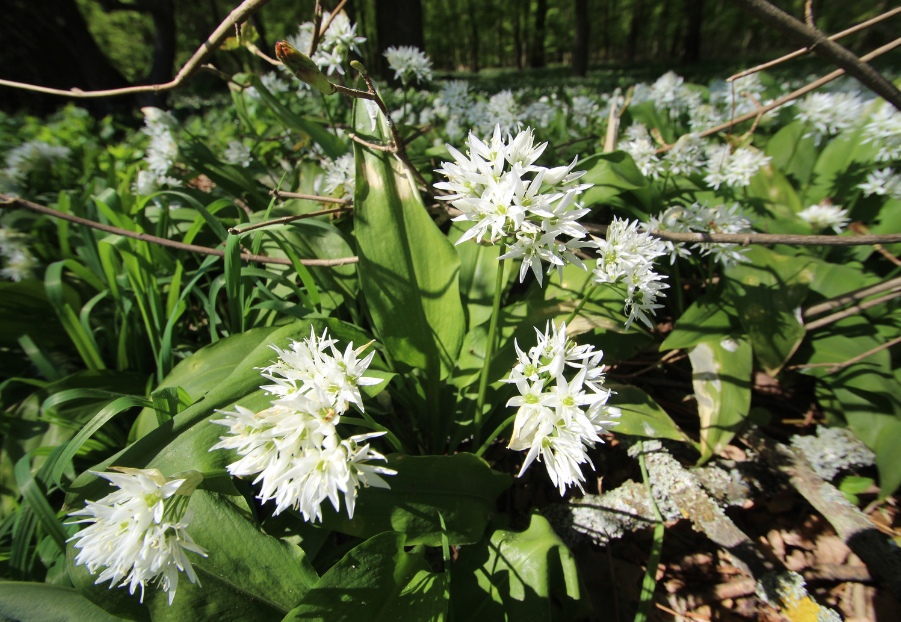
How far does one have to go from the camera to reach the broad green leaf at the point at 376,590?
1.03 m

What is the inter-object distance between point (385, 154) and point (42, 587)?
1764mm

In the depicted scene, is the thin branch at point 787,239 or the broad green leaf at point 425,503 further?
the thin branch at point 787,239

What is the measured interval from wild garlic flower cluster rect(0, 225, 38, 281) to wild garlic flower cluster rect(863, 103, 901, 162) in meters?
4.91

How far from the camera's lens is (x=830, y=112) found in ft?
8.11

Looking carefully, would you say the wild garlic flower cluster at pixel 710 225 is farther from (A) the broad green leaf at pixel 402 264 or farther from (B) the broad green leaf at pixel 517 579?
(B) the broad green leaf at pixel 517 579

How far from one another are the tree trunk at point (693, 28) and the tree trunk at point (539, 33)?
7514mm

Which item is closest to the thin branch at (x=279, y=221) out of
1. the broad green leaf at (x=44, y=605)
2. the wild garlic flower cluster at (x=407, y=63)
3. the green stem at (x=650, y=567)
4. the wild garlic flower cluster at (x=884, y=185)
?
the wild garlic flower cluster at (x=407, y=63)

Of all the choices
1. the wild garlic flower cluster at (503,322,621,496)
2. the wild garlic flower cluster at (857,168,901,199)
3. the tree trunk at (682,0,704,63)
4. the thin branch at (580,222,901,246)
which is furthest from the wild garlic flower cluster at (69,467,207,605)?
the tree trunk at (682,0,704,63)

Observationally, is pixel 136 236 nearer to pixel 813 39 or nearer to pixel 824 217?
pixel 813 39

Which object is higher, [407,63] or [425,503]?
[407,63]

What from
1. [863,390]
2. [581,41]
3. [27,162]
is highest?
[581,41]

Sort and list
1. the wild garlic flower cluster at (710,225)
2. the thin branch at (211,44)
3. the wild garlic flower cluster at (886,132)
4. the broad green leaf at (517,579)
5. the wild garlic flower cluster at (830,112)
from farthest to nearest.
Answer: the wild garlic flower cluster at (830,112), the wild garlic flower cluster at (886,132), the wild garlic flower cluster at (710,225), the thin branch at (211,44), the broad green leaf at (517,579)

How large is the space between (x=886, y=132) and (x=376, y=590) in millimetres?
3342

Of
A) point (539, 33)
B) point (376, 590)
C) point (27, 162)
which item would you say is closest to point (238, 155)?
point (27, 162)
